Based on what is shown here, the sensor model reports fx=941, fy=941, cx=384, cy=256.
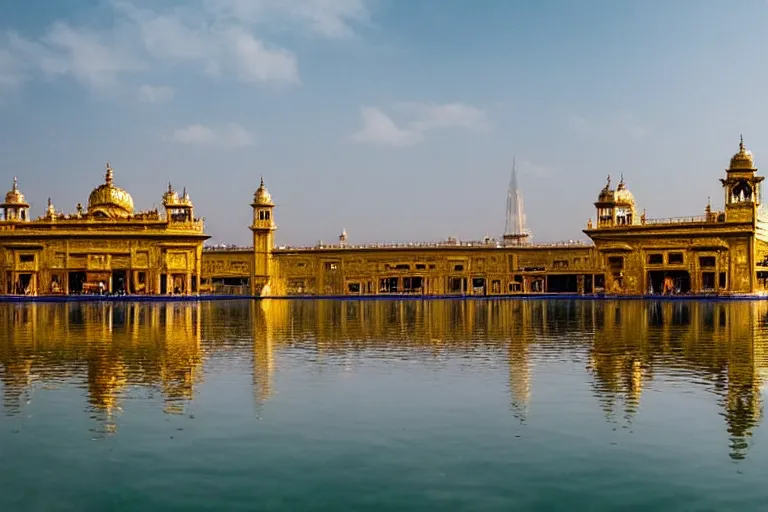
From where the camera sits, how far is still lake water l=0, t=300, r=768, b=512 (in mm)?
11289

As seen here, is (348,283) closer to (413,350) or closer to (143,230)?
(143,230)

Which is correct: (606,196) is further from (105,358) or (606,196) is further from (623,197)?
(105,358)

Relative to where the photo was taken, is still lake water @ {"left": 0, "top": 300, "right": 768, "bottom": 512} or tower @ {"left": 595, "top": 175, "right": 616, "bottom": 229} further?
tower @ {"left": 595, "top": 175, "right": 616, "bottom": 229}

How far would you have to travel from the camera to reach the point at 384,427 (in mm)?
14984

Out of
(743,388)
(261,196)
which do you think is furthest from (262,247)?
(743,388)

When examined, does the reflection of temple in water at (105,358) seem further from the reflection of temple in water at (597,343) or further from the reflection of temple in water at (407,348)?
the reflection of temple in water at (597,343)

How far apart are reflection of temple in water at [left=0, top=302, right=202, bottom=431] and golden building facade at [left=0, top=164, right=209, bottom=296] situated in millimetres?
46850

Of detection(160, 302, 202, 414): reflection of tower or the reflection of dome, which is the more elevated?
the reflection of dome

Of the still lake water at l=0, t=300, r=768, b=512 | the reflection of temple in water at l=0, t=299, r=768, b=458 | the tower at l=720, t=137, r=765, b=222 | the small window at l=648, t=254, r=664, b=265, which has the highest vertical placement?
the tower at l=720, t=137, r=765, b=222

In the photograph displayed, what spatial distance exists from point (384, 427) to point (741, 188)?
73.7 meters

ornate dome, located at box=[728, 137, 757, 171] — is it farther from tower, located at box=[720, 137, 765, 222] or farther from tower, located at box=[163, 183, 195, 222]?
tower, located at box=[163, 183, 195, 222]

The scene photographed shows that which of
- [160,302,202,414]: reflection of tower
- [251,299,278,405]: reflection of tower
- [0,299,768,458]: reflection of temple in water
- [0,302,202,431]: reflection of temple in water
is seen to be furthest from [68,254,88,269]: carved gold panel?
[160,302,202,414]: reflection of tower

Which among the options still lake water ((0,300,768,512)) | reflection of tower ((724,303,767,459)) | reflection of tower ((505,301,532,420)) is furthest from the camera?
reflection of tower ((505,301,532,420))

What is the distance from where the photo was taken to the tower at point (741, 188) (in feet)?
263
